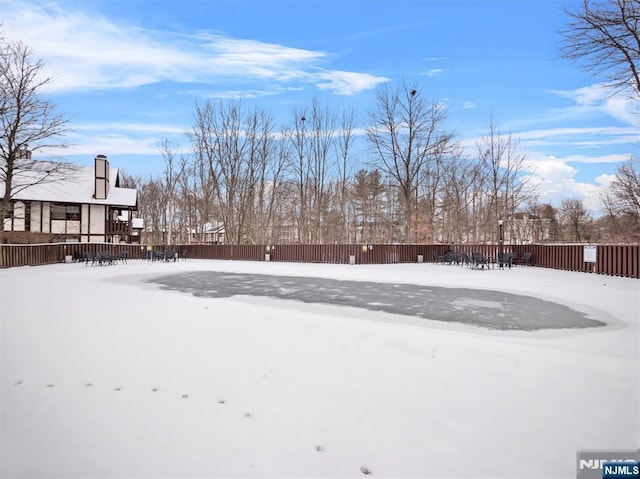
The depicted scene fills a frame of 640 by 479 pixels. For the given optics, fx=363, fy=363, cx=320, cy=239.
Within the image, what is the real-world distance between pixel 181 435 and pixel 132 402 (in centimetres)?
75

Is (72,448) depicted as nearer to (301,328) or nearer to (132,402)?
(132,402)

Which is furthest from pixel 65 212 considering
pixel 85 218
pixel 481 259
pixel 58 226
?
pixel 481 259

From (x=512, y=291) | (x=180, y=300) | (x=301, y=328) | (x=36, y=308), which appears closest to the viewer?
(x=301, y=328)

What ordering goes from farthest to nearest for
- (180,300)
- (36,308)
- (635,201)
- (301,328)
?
(635,201) < (180,300) < (36,308) < (301,328)

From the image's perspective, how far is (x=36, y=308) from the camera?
6.93 metres

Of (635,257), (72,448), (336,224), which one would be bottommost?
(72,448)

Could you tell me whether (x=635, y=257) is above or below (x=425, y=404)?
above

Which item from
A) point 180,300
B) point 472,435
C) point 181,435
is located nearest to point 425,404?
point 472,435

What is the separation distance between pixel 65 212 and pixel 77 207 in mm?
974

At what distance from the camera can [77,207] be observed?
1237 inches

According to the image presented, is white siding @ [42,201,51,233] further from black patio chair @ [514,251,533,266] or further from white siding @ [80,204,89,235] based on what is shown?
black patio chair @ [514,251,533,266]

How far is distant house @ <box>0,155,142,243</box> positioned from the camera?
29422 mm

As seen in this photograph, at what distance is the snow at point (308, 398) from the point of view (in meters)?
2.29

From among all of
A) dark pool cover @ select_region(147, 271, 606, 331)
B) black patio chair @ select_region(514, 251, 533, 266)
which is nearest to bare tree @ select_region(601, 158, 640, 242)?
black patio chair @ select_region(514, 251, 533, 266)
